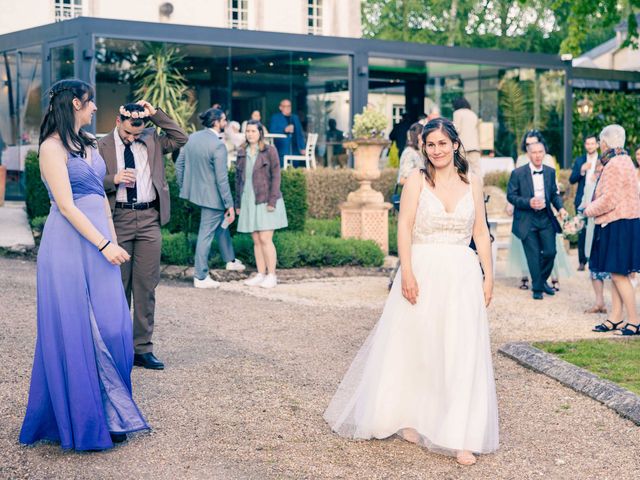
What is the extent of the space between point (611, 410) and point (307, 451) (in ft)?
6.65

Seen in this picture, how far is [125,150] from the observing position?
273 inches

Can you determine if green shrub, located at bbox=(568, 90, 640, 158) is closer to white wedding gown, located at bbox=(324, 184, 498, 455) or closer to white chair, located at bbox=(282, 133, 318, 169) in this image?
white chair, located at bbox=(282, 133, 318, 169)

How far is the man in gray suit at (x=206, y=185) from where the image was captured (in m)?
11.2

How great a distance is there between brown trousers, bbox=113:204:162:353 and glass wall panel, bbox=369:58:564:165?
53.5 feet

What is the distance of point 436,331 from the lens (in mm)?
5219

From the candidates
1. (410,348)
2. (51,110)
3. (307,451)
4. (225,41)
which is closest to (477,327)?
(410,348)

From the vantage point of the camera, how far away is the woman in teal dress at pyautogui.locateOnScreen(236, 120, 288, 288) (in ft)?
37.7

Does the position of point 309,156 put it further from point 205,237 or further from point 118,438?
point 118,438

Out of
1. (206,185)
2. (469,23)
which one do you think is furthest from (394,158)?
(469,23)

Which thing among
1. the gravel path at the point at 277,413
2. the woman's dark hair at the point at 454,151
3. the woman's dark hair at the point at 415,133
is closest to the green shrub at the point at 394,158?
the woman's dark hair at the point at 415,133

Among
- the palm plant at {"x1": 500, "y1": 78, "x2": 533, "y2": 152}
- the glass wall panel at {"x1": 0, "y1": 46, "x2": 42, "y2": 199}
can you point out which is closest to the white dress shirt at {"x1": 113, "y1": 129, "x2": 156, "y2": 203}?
the glass wall panel at {"x1": 0, "y1": 46, "x2": 42, "y2": 199}

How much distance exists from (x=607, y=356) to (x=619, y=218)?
1.60m

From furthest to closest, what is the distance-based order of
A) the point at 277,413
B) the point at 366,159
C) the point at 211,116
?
the point at 366,159
the point at 211,116
the point at 277,413

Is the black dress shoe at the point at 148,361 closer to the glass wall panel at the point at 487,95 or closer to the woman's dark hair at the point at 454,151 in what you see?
the woman's dark hair at the point at 454,151
